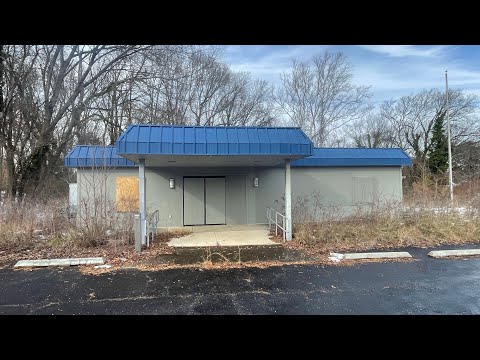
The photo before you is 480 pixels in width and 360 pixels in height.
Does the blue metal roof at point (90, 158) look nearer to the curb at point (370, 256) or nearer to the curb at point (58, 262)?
Answer: the curb at point (58, 262)

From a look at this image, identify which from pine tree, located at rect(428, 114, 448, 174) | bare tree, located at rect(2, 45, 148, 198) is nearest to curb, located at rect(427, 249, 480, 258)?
bare tree, located at rect(2, 45, 148, 198)

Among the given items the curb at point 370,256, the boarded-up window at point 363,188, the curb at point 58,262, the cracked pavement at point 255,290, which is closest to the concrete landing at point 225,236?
the curb at point 370,256

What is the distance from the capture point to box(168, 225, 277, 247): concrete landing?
373 inches

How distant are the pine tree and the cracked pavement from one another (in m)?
28.9

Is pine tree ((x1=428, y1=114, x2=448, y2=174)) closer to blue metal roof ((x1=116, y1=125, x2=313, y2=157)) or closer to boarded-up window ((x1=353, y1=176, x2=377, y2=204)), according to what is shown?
boarded-up window ((x1=353, y1=176, x2=377, y2=204))

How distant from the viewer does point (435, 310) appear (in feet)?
14.9

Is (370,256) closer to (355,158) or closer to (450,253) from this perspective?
(450,253)

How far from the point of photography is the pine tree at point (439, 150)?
31172 mm

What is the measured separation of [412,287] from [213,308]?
372cm

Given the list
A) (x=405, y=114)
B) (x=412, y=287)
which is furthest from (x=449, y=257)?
(x=405, y=114)

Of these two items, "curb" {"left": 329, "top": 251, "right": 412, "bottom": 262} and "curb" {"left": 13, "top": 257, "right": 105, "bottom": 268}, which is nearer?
"curb" {"left": 13, "top": 257, "right": 105, "bottom": 268}

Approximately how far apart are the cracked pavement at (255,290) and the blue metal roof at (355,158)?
25.2 feet

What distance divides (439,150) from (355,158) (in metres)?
23.3
